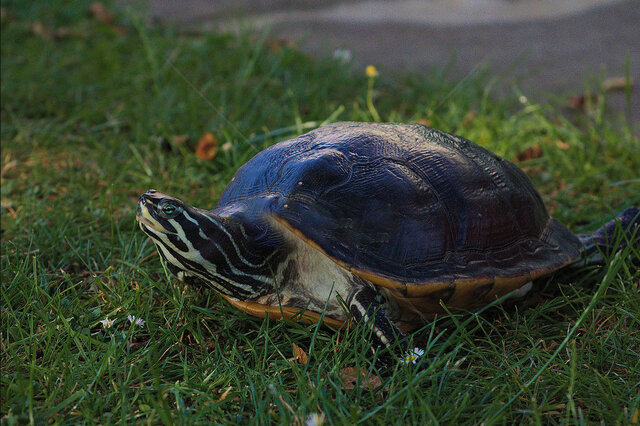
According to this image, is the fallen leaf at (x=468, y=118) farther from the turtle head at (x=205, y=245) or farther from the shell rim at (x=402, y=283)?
the turtle head at (x=205, y=245)

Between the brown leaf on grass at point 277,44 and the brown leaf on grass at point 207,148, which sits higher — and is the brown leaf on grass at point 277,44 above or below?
above

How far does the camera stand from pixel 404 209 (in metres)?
2.17

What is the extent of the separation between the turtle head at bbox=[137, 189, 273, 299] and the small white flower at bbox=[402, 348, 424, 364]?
604 millimetres

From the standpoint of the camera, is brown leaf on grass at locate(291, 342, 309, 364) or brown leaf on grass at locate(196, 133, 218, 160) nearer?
brown leaf on grass at locate(291, 342, 309, 364)

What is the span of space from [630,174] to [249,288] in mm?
2473

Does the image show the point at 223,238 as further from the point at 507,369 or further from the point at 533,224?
the point at 533,224

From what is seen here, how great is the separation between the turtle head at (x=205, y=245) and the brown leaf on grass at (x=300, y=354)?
29cm

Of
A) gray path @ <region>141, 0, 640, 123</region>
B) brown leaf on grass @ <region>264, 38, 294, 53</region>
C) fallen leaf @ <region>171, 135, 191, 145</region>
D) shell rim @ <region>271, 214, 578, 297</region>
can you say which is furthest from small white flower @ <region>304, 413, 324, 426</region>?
brown leaf on grass @ <region>264, 38, 294, 53</region>

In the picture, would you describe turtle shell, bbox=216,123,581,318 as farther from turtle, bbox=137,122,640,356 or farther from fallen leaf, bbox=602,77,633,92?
fallen leaf, bbox=602,77,633,92

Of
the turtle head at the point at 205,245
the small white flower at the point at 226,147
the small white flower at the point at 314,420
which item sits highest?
the turtle head at the point at 205,245

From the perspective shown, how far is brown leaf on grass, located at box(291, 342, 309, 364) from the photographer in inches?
80.0

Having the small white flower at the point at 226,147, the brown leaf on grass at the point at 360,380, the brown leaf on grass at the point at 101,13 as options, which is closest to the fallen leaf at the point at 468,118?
the small white flower at the point at 226,147

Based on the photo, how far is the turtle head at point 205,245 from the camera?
201 cm

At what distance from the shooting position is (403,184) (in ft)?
7.23
